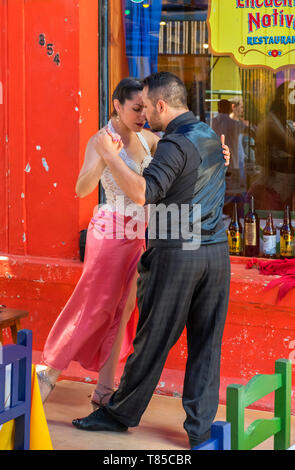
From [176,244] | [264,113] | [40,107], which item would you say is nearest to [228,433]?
[176,244]

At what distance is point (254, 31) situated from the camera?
5027 mm

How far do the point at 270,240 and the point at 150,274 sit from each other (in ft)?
4.69

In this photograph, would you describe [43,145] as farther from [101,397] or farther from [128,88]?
[101,397]

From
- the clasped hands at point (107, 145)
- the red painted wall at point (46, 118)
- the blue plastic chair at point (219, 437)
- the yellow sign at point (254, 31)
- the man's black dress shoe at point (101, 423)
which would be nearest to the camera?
the blue plastic chair at point (219, 437)

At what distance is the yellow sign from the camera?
4965 millimetres

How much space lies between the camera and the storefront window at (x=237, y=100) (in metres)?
5.05

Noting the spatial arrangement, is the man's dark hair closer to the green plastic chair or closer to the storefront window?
the storefront window

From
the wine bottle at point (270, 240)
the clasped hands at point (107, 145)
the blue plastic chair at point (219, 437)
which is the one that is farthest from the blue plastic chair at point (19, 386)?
the wine bottle at point (270, 240)

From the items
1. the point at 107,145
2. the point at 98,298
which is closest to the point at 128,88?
the point at 107,145

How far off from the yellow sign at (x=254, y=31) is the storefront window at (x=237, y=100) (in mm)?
52

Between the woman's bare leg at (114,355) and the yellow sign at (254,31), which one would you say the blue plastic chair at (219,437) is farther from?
the yellow sign at (254,31)

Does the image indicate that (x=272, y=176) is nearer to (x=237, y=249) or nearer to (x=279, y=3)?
(x=237, y=249)

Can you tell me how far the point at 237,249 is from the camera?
17.2 feet

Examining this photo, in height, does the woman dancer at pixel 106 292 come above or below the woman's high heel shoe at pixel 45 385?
above
